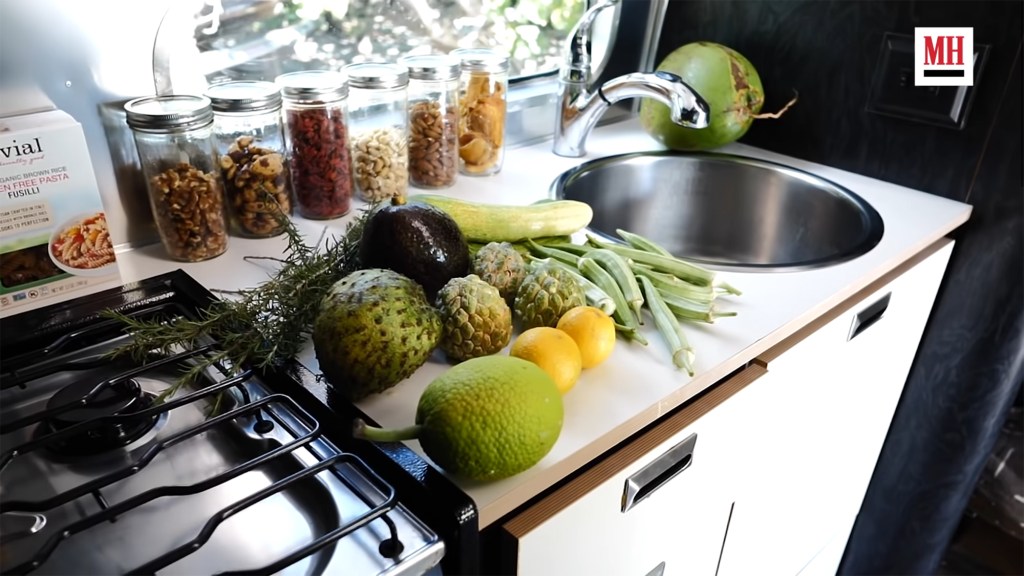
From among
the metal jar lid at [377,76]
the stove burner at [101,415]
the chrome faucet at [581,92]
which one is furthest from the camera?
the chrome faucet at [581,92]

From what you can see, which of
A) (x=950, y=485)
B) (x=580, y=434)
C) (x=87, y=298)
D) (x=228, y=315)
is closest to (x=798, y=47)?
(x=950, y=485)

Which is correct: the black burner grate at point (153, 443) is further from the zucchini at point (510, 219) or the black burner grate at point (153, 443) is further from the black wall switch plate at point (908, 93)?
the black wall switch plate at point (908, 93)

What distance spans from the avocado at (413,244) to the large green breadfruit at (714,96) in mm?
678

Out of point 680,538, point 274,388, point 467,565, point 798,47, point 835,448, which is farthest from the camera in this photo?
point 798,47

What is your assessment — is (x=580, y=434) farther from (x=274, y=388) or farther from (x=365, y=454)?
(x=274, y=388)

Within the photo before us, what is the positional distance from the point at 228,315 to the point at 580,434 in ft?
1.21

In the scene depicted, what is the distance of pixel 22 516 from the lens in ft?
1.85

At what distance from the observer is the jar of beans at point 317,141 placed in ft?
3.10

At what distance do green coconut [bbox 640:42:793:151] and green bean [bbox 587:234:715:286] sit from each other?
0.46 m

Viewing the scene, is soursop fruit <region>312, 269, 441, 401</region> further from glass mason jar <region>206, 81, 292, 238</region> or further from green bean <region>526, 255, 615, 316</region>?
glass mason jar <region>206, 81, 292, 238</region>

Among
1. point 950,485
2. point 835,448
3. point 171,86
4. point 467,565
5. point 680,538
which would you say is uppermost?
point 171,86

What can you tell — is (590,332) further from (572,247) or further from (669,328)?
(572,247)

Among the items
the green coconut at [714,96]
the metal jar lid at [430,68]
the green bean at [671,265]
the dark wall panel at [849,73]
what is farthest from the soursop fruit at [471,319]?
the dark wall panel at [849,73]

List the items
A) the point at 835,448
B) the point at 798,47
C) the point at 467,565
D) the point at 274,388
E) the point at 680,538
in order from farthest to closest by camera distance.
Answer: the point at 798,47 → the point at 835,448 → the point at 680,538 → the point at 274,388 → the point at 467,565
